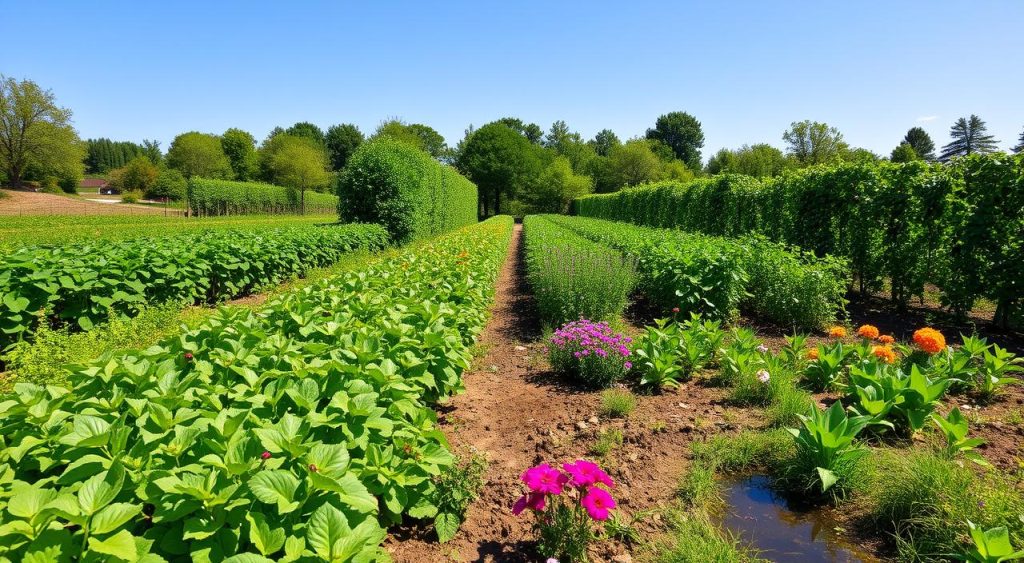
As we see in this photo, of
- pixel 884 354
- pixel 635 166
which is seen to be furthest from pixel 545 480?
pixel 635 166

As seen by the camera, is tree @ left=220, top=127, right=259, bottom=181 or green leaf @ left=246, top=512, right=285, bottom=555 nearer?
green leaf @ left=246, top=512, right=285, bottom=555

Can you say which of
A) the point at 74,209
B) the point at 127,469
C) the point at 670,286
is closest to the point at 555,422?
the point at 127,469

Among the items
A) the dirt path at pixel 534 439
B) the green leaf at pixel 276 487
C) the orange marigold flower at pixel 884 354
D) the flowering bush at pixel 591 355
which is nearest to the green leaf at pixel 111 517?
the green leaf at pixel 276 487

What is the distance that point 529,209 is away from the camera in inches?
2495

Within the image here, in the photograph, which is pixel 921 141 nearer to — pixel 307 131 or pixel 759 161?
pixel 759 161

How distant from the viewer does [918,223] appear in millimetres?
7539

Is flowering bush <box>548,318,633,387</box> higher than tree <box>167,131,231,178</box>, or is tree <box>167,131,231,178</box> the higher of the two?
tree <box>167,131,231,178</box>

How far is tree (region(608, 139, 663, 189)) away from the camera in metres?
62.2

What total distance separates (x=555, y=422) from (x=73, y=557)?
2.94 meters

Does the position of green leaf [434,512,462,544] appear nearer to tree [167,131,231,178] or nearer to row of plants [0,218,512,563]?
row of plants [0,218,512,563]

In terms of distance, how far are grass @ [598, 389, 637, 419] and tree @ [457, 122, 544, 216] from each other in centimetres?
5605

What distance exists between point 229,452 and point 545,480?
131 cm

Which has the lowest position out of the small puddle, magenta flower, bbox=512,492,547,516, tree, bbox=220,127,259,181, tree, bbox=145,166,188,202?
the small puddle

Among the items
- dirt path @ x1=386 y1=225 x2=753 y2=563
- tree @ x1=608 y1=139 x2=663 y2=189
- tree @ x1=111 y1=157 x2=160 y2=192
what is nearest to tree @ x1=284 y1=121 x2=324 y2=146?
tree @ x1=111 y1=157 x2=160 y2=192
